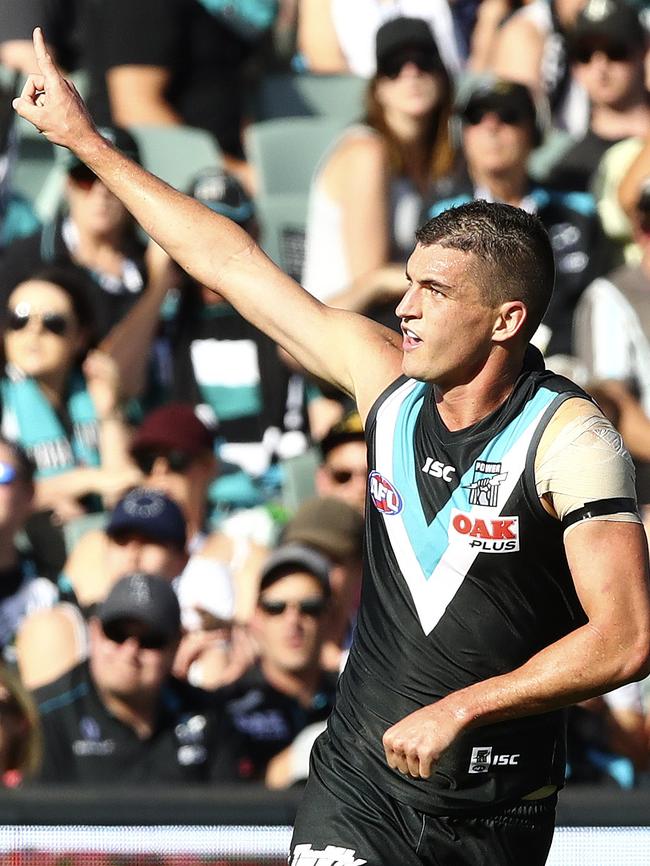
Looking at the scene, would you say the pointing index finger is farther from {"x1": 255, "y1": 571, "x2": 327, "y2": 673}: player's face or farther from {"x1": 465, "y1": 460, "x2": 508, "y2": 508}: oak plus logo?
{"x1": 255, "y1": 571, "x2": 327, "y2": 673}: player's face

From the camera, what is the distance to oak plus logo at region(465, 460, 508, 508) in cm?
322

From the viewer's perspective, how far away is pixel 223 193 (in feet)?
22.5

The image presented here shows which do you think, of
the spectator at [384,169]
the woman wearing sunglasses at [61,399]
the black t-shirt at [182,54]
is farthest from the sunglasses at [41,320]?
the black t-shirt at [182,54]

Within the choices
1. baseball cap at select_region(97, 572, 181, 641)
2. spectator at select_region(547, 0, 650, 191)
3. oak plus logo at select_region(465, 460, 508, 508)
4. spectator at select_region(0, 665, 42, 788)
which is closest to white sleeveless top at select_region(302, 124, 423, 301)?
spectator at select_region(547, 0, 650, 191)

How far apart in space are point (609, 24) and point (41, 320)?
2.94m

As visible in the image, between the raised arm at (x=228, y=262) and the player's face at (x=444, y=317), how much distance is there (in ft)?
0.97

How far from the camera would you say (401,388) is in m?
3.53

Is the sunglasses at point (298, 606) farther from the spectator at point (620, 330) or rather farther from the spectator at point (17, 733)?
the spectator at point (620, 330)

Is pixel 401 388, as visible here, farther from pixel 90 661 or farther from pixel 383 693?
pixel 90 661

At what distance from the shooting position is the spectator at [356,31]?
25.0 ft

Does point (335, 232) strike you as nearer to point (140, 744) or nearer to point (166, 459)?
point (166, 459)

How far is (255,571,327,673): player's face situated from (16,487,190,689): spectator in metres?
0.43

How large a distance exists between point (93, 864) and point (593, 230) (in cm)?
367

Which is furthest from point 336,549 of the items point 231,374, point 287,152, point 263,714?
point 287,152
